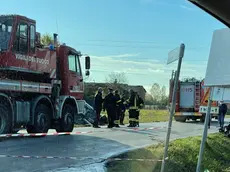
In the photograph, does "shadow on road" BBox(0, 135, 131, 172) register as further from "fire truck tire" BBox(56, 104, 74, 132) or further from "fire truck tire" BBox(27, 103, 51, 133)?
"fire truck tire" BBox(56, 104, 74, 132)

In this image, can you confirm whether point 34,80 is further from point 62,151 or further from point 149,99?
point 149,99

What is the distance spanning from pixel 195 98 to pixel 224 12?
22.7 m

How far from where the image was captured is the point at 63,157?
805cm

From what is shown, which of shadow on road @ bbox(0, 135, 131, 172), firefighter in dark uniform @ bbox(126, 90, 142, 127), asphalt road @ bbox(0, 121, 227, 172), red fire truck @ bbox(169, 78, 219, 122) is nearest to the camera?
asphalt road @ bbox(0, 121, 227, 172)

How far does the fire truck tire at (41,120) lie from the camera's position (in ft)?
38.4

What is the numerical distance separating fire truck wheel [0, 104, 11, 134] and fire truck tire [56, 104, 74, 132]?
2823 mm

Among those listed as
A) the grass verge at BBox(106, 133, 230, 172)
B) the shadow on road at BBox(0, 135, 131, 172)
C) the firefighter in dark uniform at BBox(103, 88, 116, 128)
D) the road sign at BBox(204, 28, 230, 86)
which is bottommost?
the shadow on road at BBox(0, 135, 131, 172)

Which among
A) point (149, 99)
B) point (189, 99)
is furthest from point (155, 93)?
point (189, 99)

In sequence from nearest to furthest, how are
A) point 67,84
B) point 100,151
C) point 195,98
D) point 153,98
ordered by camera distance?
1. point 100,151
2. point 67,84
3. point 195,98
4. point 153,98

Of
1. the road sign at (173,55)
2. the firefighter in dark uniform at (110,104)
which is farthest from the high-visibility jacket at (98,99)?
the road sign at (173,55)

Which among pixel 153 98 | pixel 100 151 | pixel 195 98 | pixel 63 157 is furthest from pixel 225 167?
pixel 153 98

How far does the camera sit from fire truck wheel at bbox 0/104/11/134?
10.4m

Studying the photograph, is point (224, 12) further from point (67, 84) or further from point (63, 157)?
point (67, 84)

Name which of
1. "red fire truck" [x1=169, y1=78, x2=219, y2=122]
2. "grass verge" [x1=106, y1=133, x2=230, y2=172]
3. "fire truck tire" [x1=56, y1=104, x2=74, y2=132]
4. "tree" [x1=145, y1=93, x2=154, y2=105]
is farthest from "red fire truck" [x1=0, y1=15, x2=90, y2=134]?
A: "tree" [x1=145, y1=93, x2=154, y2=105]
